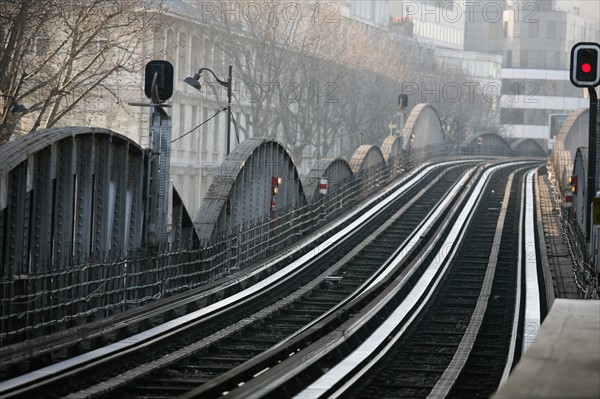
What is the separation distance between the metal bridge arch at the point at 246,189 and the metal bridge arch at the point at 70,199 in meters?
5.08

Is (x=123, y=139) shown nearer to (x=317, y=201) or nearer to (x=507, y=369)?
(x=507, y=369)

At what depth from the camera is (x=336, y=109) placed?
80500 millimetres

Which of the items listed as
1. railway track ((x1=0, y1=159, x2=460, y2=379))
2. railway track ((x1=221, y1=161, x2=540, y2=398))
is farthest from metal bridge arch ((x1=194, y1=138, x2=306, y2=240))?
railway track ((x1=221, y1=161, x2=540, y2=398))

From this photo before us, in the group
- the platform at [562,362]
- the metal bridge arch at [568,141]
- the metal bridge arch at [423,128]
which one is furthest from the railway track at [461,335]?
the metal bridge arch at [423,128]

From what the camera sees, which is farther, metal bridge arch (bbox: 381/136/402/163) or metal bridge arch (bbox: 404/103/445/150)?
metal bridge arch (bbox: 404/103/445/150)

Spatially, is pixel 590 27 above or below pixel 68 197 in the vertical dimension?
above

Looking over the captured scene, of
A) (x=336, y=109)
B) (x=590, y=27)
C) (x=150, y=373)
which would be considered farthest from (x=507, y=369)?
(x=590, y=27)

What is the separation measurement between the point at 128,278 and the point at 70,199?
2651mm

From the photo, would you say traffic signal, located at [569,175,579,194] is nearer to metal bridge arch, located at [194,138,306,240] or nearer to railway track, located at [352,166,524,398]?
railway track, located at [352,166,524,398]

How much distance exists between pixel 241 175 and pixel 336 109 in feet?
159

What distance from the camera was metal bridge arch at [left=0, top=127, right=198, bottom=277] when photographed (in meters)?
19.3

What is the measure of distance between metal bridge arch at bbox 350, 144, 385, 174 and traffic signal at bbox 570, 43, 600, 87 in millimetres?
29424

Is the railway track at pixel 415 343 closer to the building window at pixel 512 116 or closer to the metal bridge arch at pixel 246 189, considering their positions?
the metal bridge arch at pixel 246 189

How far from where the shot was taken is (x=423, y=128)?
264 feet
